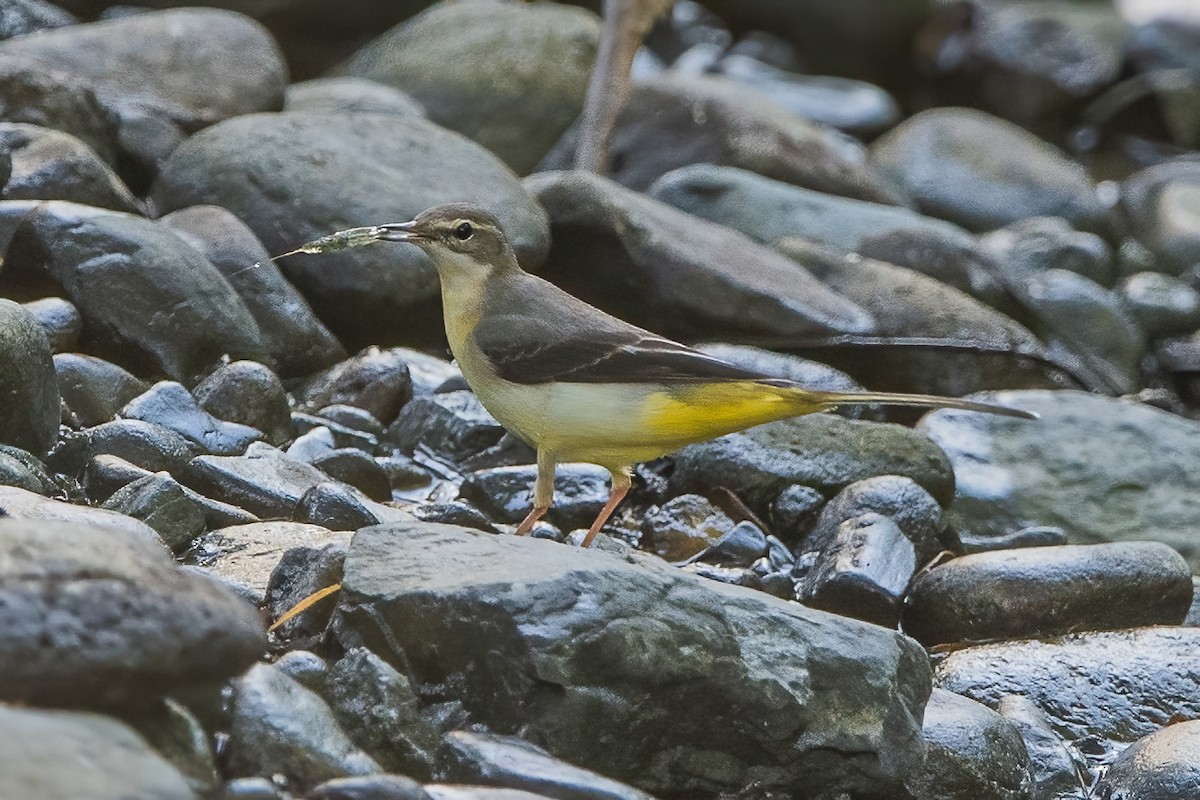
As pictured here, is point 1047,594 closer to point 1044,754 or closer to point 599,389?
point 1044,754

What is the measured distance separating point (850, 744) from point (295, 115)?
6.46m

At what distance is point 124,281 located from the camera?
771 centimetres

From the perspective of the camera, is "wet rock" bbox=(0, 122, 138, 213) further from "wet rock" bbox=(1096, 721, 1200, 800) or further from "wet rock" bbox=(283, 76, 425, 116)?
"wet rock" bbox=(1096, 721, 1200, 800)

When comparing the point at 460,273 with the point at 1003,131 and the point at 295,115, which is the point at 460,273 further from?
the point at 1003,131

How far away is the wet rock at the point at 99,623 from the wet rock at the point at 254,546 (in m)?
Answer: 1.65

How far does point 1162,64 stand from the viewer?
21.5 m

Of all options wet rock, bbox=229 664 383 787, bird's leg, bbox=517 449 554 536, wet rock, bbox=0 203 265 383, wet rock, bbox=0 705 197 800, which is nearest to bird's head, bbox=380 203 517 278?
bird's leg, bbox=517 449 554 536

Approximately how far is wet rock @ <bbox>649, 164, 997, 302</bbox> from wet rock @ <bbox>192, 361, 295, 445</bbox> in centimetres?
514

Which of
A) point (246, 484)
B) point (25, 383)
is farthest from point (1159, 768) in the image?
point (25, 383)

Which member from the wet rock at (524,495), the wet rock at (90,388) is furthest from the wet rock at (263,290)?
the wet rock at (524,495)

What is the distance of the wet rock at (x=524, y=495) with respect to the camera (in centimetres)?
755

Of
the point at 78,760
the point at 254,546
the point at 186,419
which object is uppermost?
the point at 78,760

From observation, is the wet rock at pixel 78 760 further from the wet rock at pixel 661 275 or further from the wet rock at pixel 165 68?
the wet rock at pixel 165 68

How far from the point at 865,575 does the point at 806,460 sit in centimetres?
125
